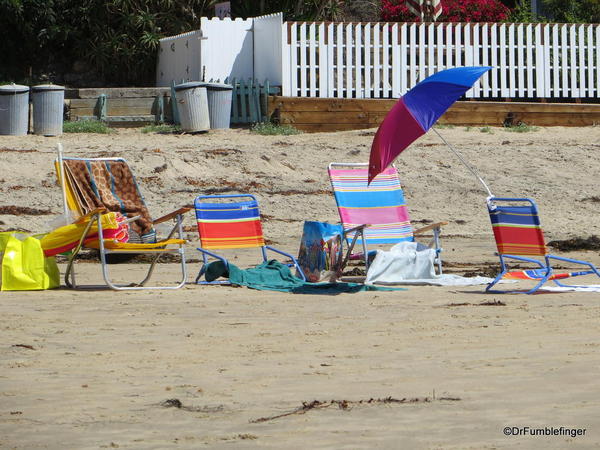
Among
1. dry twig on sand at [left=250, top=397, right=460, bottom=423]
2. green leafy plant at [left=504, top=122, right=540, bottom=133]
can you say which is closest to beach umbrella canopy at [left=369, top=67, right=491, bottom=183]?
dry twig on sand at [left=250, top=397, right=460, bottom=423]

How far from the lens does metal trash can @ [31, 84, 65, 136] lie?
50.3 ft

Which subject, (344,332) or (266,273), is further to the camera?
(266,273)

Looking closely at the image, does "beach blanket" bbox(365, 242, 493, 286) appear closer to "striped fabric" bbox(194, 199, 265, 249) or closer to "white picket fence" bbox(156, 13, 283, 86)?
"striped fabric" bbox(194, 199, 265, 249)

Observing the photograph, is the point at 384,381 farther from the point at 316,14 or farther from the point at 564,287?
the point at 316,14

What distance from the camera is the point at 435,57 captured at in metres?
16.9

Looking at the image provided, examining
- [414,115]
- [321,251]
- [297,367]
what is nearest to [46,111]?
[321,251]

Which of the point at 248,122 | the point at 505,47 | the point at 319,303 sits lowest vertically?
the point at 319,303

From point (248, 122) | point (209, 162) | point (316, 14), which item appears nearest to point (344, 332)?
point (209, 162)

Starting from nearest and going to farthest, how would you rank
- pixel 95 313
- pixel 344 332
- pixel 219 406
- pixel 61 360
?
1. pixel 219 406
2. pixel 61 360
3. pixel 344 332
4. pixel 95 313

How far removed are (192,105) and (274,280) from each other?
24.2 feet

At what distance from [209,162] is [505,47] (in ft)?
18.6

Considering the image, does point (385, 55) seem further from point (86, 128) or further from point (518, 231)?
point (518, 231)

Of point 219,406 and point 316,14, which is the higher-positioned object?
point 316,14

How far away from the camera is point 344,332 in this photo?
628 cm
